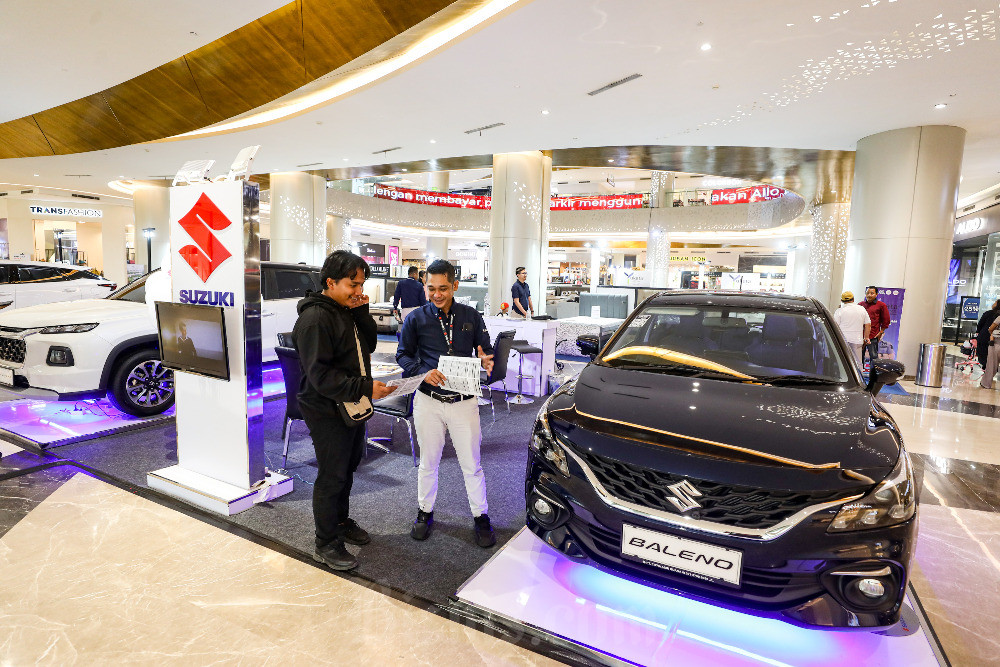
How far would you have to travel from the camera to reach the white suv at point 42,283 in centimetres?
891

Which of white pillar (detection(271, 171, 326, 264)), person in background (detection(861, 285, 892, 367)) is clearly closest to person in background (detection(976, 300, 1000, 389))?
person in background (detection(861, 285, 892, 367))

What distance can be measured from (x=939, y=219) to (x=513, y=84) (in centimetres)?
683

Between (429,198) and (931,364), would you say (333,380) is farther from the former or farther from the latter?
(429,198)

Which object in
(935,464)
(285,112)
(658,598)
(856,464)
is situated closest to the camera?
(856,464)

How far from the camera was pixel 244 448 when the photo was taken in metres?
2.96

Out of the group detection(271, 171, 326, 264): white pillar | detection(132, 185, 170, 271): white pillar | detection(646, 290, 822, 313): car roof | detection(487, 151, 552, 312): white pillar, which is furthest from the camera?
detection(132, 185, 170, 271): white pillar

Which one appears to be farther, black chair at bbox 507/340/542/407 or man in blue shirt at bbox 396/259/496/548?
black chair at bbox 507/340/542/407

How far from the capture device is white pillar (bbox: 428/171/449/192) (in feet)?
75.3

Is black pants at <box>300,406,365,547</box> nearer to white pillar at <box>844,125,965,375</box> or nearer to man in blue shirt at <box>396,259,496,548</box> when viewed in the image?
man in blue shirt at <box>396,259,496,548</box>

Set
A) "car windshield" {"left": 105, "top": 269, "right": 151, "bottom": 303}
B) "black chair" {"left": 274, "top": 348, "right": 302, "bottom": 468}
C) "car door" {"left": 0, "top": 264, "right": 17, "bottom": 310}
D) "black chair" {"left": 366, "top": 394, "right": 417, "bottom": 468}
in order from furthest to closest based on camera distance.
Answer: "car door" {"left": 0, "top": 264, "right": 17, "bottom": 310}, "car windshield" {"left": 105, "top": 269, "right": 151, "bottom": 303}, "black chair" {"left": 366, "top": 394, "right": 417, "bottom": 468}, "black chair" {"left": 274, "top": 348, "right": 302, "bottom": 468}

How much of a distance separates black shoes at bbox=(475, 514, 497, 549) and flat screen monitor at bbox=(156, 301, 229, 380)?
5.35 feet

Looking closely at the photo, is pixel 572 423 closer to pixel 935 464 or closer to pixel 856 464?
pixel 856 464

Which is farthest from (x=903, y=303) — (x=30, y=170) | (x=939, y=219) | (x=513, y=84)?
(x=30, y=170)

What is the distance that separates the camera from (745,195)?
61.8 ft
